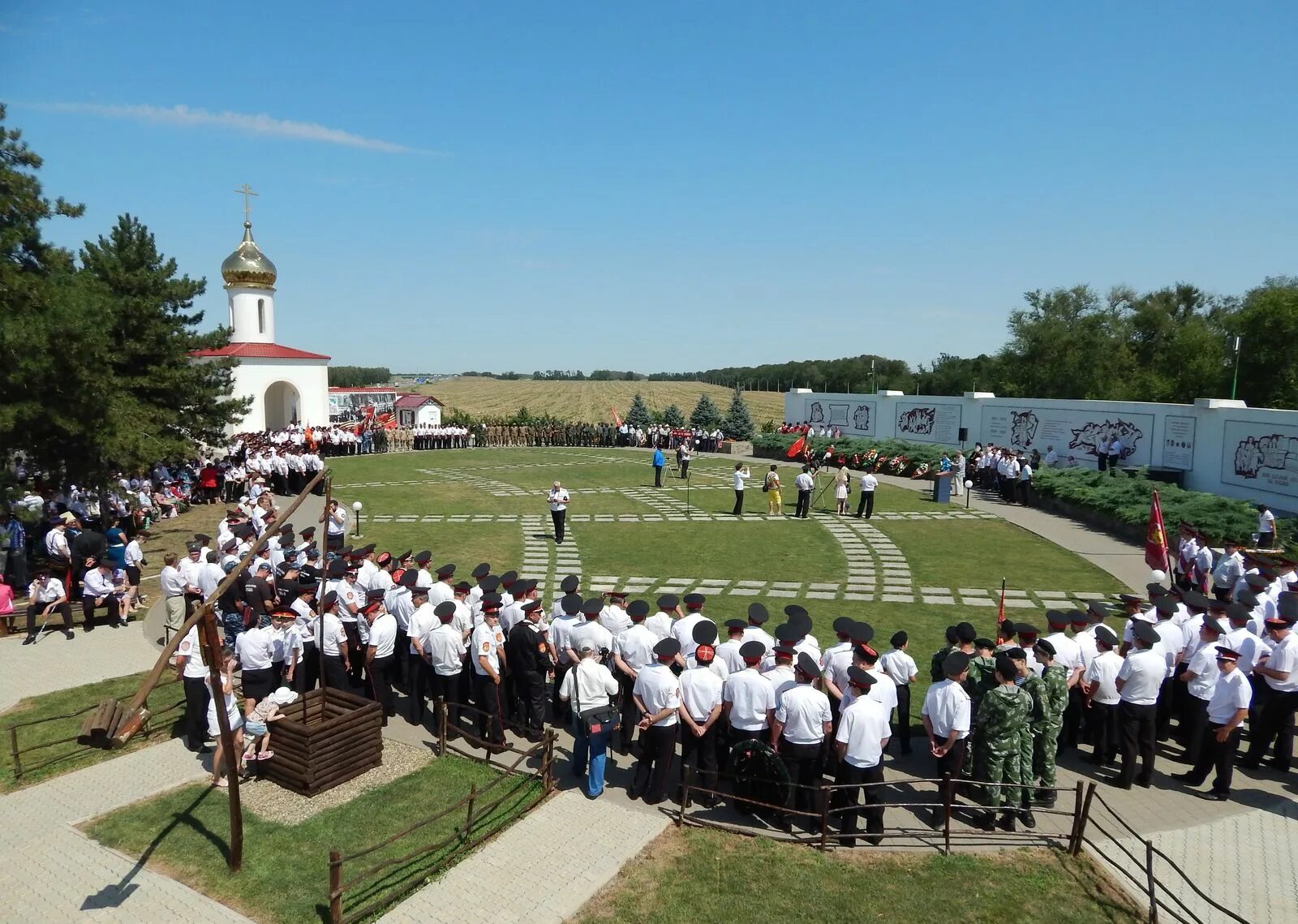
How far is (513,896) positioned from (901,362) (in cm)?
8690

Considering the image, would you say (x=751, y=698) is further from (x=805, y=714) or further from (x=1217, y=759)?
(x=1217, y=759)

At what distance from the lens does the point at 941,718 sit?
7359 mm

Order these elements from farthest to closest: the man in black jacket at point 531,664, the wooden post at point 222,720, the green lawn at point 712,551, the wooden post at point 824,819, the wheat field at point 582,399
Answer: the wheat field at point 582,399
the green lawn at point 712,551
the man in black jacket at point 531,664
the wooden post at point 824,819
the wooden post at point 222,720

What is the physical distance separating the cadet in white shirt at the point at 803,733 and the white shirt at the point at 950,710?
96 cm

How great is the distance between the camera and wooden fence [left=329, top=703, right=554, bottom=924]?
5.93 meters

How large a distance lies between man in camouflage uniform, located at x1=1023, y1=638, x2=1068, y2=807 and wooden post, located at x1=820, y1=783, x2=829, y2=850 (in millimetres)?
1952

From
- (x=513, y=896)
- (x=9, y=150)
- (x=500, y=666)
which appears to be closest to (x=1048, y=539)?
(x=500, y=666)

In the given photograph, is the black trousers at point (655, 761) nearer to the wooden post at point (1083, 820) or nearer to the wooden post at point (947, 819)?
the wooden post at point (947, 819)

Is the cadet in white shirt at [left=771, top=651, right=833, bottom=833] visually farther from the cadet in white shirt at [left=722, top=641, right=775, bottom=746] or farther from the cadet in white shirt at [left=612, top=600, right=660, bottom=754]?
the cadet in white shirt at [left=612, top=600, right=660, bottom=754]

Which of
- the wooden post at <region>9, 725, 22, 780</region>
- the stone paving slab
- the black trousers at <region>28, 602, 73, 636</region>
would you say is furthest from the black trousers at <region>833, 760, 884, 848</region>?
the black trousers at <region>28, 602, 73, 636</region>

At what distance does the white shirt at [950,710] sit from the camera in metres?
7.26

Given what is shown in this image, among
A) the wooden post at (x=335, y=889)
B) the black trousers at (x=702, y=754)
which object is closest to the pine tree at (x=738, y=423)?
the black trousers at (x=702, y=754)

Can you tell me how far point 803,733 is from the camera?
7254 mm

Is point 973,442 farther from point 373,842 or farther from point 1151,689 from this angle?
point 373,842
